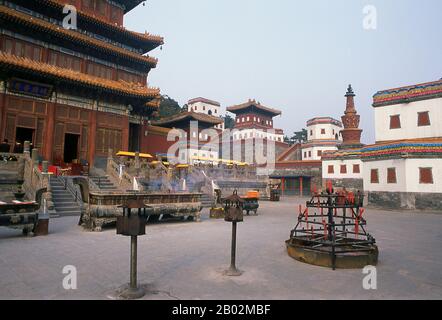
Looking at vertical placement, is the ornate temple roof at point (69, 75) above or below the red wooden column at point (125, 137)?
above

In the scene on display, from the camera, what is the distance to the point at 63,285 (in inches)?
161

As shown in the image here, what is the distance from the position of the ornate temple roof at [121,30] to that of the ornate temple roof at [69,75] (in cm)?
386

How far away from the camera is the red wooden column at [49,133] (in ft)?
58.0

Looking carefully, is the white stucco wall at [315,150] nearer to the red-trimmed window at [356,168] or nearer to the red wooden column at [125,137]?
the red-trimmed window at [356,168]

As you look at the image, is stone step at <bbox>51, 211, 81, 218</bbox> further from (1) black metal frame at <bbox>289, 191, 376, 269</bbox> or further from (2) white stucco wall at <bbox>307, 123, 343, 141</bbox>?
(2) white stucco wall at <bbox>307, 123, 343, 141</bbox>

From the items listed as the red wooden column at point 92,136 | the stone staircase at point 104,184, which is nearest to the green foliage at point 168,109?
the red wooden column at point 92,136

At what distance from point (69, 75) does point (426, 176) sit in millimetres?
23343

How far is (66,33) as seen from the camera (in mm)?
18766

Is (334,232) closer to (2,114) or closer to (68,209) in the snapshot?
(68,209)

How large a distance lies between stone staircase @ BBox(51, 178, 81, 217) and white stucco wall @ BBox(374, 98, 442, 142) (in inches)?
903

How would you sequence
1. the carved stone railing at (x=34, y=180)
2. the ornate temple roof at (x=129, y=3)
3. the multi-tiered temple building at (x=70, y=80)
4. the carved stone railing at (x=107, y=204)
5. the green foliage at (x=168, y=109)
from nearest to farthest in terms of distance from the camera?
the carved stone railing at (x=107, y=204), the carved stone railing at (x=34, y=180), the multi-tiered temple building at (x=70, y=80), the ornate temple roof at (x=129, y=3), the green foliage at (x=168, y=109)

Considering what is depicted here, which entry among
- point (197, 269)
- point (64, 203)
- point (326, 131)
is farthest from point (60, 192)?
point (326, 131)
